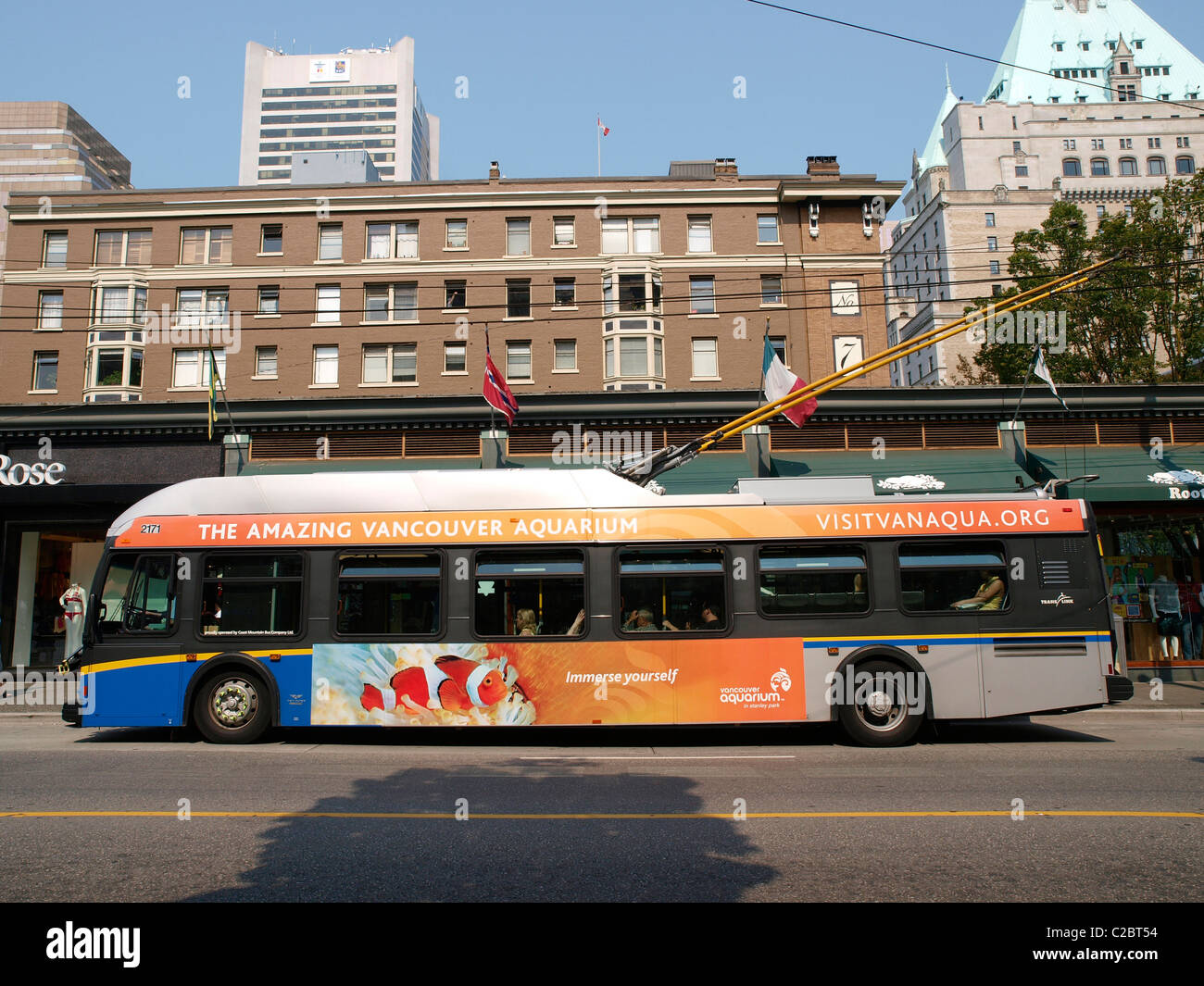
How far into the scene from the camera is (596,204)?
35.6 metres

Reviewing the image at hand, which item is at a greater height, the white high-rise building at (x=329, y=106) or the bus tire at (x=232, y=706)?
the white high-rise building at (x=329, y=106)

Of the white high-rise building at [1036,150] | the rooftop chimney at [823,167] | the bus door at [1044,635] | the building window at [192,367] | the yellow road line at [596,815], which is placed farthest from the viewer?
the white high-rise building at [1036,150]

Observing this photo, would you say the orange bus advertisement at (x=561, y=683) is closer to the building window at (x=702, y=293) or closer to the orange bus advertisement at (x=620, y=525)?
the orange bus advertisement at (x=620, y=525)

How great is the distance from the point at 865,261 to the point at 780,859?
110 ft

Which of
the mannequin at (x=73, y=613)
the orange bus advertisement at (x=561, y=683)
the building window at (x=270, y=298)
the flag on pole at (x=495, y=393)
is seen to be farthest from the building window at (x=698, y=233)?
the orange bus advertisement at (x=561, y=683)

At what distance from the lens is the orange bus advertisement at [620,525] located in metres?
11.1

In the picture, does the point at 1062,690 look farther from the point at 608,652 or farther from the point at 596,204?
the point at 596,204

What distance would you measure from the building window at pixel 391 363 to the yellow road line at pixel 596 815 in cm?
2925

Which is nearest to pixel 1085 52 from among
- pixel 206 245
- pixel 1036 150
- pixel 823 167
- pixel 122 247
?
pixel 1036 150

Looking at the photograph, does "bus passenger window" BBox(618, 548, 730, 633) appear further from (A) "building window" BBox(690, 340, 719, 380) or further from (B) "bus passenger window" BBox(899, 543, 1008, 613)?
(A) "building window" BBox(690, 340, 719, 380)

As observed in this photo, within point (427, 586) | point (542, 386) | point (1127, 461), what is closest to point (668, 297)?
point (542, 386)

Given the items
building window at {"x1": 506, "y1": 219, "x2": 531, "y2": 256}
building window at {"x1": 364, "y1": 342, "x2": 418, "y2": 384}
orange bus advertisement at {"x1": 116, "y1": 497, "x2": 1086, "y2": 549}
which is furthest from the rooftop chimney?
orange bus advertisement at {"x1": 116, "y1": 497, "x2": 1086, "y2": 549}

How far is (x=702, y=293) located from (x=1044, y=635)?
26166 mm

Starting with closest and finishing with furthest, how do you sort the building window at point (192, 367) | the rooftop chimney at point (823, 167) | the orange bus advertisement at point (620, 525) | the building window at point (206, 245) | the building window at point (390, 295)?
the orange bus advertisement at point (620, 525) → the building window at point (192, 367) → the building window at point (390, 295) → the building window at point (206, 245) → the rooftop chimney at point (823, 167)
